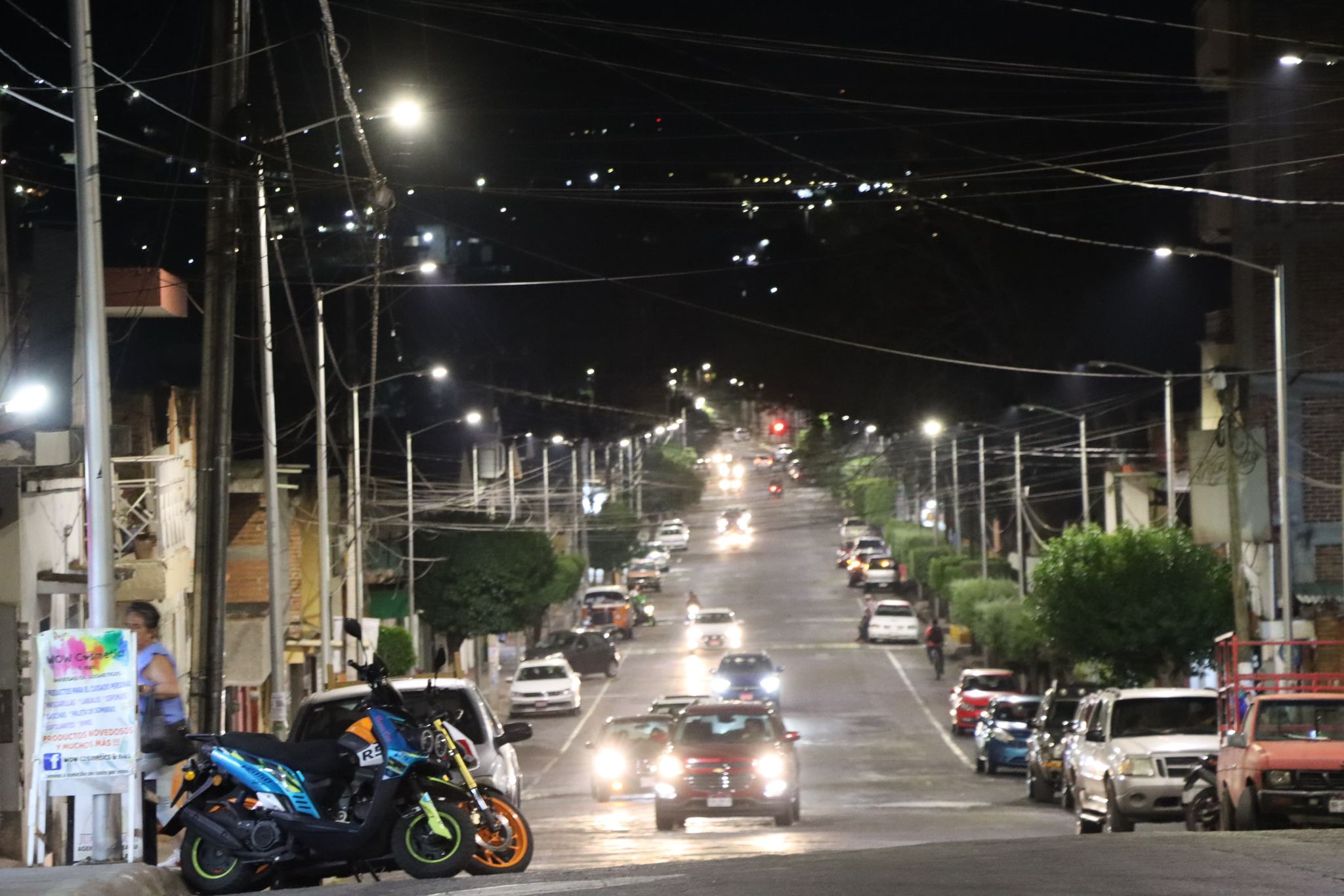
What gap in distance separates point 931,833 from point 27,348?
11.9 m

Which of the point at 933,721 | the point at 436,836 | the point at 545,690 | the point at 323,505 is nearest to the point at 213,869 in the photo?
the point at 436,836

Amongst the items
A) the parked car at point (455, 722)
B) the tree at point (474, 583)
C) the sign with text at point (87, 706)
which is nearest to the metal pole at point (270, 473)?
the parked car at point (455, 722)

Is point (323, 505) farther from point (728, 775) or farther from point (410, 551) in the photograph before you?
point (410, 551)

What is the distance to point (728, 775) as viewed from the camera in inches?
893

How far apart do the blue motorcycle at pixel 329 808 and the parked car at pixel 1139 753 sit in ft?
34.6

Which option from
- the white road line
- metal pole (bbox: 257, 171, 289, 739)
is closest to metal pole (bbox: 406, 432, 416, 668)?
the white road line

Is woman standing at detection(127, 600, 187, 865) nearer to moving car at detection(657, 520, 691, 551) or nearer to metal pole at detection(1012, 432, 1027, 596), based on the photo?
metal pole at detection(1012, 432, 1027, 596)

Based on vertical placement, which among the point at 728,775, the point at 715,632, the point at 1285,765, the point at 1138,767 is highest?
the point at 1285,765

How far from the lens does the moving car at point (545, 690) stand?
4975 cm

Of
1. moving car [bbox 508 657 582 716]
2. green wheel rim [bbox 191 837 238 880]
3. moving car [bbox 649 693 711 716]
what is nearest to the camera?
green wheel rim [bbox 191 837 238 880]

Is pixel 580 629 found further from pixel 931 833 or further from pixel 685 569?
pixel 931 833

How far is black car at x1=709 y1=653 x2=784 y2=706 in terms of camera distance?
4781 cm

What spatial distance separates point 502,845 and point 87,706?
9.30ft

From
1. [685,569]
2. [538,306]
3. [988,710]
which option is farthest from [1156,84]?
[685,569]
